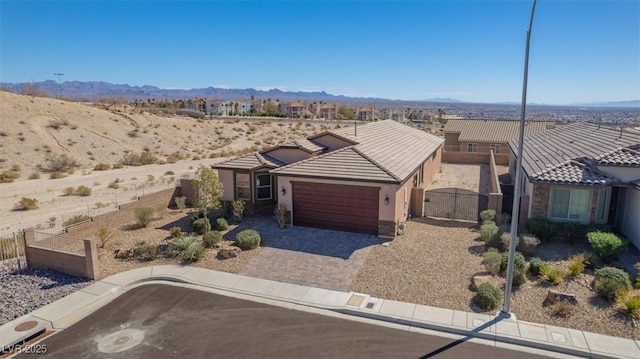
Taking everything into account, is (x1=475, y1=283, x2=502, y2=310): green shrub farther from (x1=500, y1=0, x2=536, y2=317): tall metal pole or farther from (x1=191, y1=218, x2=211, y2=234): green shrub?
(x1=191, y1=218, x2=211, y2=234): green shrub

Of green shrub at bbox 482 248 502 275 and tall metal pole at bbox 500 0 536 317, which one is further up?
tall metal pole at bbox 500 0 536 317

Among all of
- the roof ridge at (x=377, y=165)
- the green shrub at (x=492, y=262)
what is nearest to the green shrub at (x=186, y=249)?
the roof ridge at (x=377, y=165)

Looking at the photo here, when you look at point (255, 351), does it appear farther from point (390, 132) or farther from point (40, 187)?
point (40, 187)

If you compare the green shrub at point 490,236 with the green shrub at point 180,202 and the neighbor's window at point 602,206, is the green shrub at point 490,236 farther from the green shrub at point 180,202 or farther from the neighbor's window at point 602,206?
the green shrub at point 180,202

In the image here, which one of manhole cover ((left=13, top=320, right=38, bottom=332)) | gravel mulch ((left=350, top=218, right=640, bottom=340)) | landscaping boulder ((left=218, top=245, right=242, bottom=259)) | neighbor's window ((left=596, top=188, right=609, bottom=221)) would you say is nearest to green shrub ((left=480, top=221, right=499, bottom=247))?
gravel mulch ((left=350, top=218, right=640, bottom=340))

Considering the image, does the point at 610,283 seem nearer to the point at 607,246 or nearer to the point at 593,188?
the point at 607,246

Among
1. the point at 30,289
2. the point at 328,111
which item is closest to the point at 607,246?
the point at 30,289
